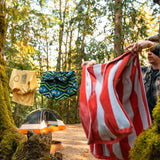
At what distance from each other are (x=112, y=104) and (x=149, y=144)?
34 cm

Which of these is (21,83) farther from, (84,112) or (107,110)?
(107,110)

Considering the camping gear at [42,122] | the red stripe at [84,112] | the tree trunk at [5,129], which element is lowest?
the camping gear at [42,122]

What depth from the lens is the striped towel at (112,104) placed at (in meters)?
1.11

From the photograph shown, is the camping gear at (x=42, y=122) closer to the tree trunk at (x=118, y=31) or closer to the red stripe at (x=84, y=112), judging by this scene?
the tree trunk at (x=118, y=31)

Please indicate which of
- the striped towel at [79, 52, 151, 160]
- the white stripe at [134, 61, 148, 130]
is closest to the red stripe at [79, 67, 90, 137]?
the striped towel at [79, 52, 151, 160]

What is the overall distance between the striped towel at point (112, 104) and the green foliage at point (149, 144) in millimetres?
203

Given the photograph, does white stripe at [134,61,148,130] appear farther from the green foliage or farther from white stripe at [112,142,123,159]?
the green foliage

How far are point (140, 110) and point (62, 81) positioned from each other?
3292 millimetres

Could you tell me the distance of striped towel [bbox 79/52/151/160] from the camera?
43.6 inches

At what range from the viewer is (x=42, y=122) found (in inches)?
283

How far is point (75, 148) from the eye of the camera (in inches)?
189

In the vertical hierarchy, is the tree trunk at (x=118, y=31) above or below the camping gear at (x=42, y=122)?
above

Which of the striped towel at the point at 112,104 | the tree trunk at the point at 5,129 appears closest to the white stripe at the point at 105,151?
the striped towel at the point at 112,104

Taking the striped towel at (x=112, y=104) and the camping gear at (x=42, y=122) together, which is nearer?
the striped towel at (x=112, y=104)
